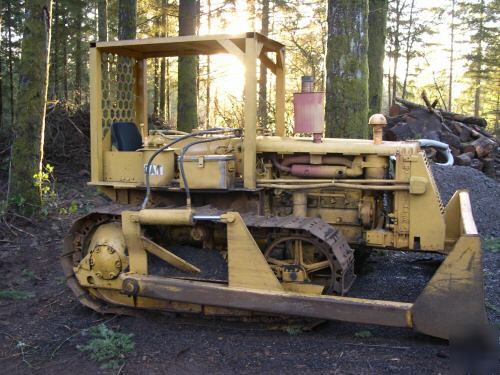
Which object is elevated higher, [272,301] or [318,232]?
[318,232]

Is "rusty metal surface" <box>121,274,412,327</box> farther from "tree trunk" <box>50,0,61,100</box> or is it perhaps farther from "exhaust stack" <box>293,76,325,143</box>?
"tree trunk" <box>50,0,61,100</box>

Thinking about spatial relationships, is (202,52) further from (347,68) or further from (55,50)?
(55,50)

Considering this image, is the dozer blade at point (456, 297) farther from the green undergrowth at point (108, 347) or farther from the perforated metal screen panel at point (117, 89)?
the perforated metal screen panel at point (117, 89)

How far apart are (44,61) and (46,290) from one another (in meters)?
4.01

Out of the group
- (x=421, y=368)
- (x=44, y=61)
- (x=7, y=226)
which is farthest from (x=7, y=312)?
(x=44, y=61)

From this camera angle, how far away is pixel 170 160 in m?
5.27

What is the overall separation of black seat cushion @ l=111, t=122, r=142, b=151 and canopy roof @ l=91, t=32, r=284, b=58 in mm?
778

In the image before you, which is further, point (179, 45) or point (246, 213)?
point (179, 45)

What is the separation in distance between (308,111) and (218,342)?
2.21 meters

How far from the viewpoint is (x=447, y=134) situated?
13594 mm

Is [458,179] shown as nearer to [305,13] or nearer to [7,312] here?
[7,312]

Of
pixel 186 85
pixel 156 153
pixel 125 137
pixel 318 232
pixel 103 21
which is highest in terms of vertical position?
pixel 103 21

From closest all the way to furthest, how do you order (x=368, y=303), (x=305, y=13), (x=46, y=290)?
(x=368, y=303), (x=46, y=290), (x=305, y=13)

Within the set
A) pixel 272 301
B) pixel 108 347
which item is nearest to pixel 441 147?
pixel 272 301
